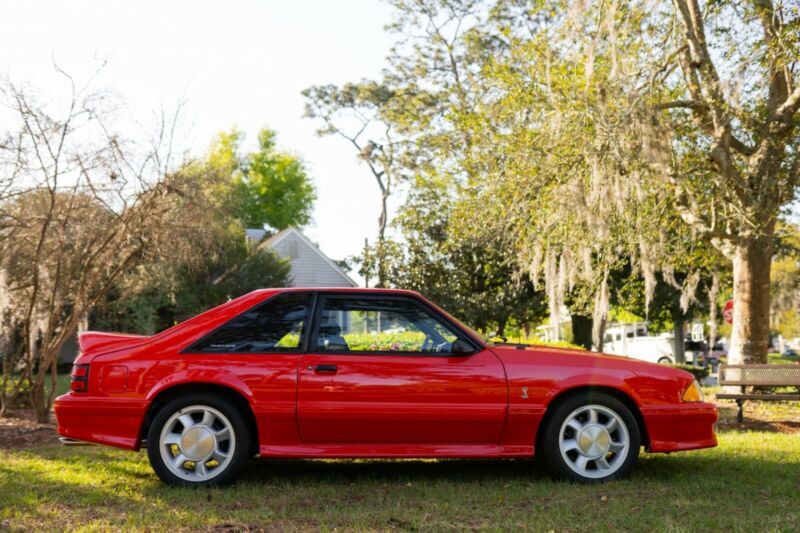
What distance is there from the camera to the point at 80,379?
20.6 ft

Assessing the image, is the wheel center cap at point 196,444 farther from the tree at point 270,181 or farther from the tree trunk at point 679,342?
the tree at point 270,181

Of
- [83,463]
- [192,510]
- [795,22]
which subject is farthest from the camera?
[795,22]

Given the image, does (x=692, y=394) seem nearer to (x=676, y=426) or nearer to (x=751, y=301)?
(x=676, y=426)

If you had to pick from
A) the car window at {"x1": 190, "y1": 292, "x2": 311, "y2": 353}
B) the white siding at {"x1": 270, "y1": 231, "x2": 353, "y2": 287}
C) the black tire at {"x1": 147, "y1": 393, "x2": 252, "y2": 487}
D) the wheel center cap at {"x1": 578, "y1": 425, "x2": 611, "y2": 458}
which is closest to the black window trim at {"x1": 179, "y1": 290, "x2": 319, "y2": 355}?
the car window at {"x1": 190, "y1": 292, "x2": 311, "y2": 353}

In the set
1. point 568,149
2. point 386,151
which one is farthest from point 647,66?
point 386,151

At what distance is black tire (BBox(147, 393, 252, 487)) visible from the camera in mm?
6168

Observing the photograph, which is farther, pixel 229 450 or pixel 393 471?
pixel 393 471

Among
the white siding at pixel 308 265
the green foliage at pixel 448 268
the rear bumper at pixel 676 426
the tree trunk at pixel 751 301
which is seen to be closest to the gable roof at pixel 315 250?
the white siding at pixel 308 265

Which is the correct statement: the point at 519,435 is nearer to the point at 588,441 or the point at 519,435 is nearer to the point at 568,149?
the point at 588,441

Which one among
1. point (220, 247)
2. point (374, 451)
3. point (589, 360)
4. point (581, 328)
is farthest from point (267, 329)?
point (581, 328)

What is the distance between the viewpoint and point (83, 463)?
294 inches

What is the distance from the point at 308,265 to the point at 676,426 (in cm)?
3604

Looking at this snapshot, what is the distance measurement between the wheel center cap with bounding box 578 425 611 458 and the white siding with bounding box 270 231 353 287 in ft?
115

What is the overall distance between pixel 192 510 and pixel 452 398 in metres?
2.00
